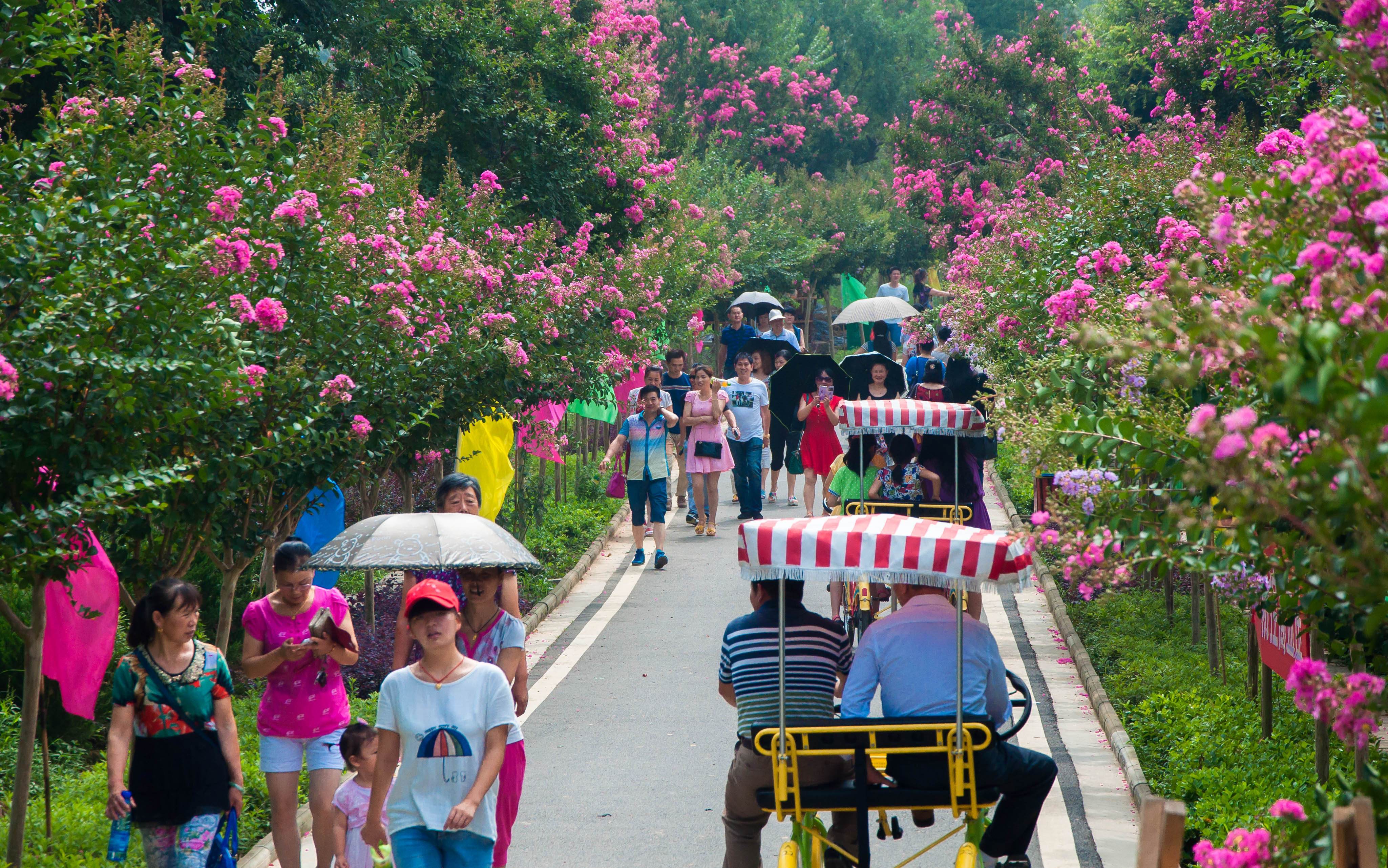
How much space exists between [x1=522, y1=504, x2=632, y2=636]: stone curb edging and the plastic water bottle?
17.3ft

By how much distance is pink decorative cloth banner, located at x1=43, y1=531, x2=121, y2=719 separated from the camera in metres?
7.43

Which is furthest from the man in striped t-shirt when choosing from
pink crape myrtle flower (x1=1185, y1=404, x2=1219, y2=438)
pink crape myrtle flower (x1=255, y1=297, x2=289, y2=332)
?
pink crape myrtle flower (x1=1185, y1=404, x2=1219, y2=438)

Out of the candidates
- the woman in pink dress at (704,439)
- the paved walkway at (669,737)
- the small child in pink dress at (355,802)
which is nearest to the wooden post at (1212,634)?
the paved walkway at (669,737)

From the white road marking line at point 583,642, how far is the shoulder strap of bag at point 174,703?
3223mm

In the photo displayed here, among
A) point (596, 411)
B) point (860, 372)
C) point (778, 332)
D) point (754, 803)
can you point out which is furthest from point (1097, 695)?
point (778, 332)

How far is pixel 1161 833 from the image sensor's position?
12.3 ft

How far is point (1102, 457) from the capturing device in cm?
393

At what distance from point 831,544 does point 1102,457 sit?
208 centimetres

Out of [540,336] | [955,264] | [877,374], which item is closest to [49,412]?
[540,336]

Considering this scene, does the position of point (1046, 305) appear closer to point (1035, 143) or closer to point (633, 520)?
point (633, 520)

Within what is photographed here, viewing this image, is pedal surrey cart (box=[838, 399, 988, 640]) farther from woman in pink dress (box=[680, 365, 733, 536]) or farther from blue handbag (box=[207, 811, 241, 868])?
woman in pink dress (box=[680, 365, 733, 536])

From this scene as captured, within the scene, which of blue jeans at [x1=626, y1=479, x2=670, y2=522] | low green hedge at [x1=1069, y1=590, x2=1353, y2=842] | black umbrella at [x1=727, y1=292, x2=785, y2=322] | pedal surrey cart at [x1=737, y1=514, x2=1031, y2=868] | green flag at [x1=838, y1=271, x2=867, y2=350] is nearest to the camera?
pedal surrey cart at [x1=737, y1=514, x2=1031, y2=868]

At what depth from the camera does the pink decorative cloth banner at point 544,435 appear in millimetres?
16469

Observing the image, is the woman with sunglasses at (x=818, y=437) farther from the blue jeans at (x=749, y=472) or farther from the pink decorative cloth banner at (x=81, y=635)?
the pink decorative cloth banner at (x=81, y=635)
